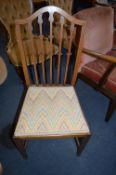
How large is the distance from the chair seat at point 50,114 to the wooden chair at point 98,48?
272 mm

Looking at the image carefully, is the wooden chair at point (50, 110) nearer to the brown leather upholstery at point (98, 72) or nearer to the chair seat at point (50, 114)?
the chair seat at point (50, 114)

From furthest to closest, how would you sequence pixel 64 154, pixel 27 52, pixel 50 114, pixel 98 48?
pixel 27 52, pixel 98 48, pixel 64 154, pixel 50 114

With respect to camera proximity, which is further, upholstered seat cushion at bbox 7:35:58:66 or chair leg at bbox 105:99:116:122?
upholstered seat cushion at bbox 7:35:58:66

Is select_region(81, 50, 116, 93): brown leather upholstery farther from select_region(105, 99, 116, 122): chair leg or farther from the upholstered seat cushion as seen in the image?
the upholstered seat cushion

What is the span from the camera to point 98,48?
4.50 ft

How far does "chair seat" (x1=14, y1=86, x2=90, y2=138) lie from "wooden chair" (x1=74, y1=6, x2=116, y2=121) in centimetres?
27

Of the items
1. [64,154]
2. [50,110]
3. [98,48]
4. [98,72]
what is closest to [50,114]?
[50,110]

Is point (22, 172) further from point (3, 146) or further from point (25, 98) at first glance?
point (25, 98)

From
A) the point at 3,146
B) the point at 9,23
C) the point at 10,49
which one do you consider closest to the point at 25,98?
the point at 3,146

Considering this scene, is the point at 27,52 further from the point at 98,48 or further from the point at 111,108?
the point at 111,108

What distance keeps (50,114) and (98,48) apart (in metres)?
0.75

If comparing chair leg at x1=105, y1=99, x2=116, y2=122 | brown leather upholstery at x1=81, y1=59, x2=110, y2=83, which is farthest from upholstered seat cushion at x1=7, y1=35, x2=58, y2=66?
chair leg at x1=105, y1=99, x2=116, y2=122

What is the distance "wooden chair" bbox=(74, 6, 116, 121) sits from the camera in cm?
122

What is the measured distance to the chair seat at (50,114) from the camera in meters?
0.93
